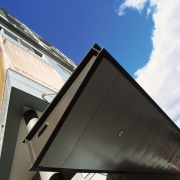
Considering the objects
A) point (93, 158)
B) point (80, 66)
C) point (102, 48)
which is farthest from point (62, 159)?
point (102, 48)

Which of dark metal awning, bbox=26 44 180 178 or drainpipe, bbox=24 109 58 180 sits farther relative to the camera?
drainpipe, bbox=24 109 58 180

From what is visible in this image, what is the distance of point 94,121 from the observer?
2553 mm

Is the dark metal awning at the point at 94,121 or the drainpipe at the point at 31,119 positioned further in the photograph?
the drainpipe at the point at 31,119

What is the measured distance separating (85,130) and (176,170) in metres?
6.25

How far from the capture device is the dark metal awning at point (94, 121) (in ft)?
7.09

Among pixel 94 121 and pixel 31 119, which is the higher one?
pixel 31 119

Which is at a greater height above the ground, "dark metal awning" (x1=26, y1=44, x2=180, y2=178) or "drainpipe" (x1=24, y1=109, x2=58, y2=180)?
"drainpipe" (x1=24, y1=109, x2=58, y2=180)

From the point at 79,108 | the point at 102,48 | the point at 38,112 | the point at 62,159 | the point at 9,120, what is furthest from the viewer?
the point at 38,112

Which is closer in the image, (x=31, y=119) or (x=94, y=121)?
(x=94, y=121)

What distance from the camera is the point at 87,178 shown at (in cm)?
443

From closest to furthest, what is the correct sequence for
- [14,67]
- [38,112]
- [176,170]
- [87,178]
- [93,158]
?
1. [93,158]
2. [38,112]
3. [14,67]
4. [87,178]
5. [176,170]

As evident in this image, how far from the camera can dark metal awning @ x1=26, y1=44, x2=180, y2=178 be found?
2162 mm

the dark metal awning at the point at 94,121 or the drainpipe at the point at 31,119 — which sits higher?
the drainpipe at the point at 31,119

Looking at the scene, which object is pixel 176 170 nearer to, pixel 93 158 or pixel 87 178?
pixel 87 178
